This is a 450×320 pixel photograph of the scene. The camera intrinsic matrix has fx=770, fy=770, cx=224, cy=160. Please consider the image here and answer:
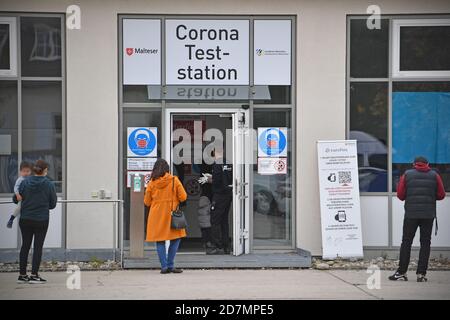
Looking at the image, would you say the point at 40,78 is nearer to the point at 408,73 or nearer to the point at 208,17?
the point at 208,17

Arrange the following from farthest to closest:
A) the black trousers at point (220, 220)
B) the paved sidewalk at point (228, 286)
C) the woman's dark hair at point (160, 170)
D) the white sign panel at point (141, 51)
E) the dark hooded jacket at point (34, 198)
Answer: the white sign panel at point (141, 51) < the black trousers at point (220, 220) < the woman's dark hair at point (160, 170) < the dark hooded jacket at point (34, 198) < the paved sidewalk at point (228, 286)

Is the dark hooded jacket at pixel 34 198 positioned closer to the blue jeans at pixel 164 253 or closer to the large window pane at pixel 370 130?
the blue jeans at pixel 164 253

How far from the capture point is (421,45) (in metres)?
13.4

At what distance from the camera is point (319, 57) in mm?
13219

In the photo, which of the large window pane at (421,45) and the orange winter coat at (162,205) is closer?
the orange winter coat at (162,205)

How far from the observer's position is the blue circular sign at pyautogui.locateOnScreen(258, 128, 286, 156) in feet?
43.8

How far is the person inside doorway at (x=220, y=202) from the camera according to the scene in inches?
506

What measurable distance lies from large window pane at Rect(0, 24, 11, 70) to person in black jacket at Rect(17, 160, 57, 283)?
2849 millimetres

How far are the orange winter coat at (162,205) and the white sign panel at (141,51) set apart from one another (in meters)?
2.19

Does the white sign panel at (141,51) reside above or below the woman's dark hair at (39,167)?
above

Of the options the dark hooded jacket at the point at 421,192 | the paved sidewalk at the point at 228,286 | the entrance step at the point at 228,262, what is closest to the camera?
the paved sidewalk at the point at 228,286

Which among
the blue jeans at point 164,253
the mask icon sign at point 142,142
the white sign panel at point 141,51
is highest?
the white sign panel at point 141,51

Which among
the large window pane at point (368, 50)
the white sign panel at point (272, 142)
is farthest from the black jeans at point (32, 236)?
the large window pane at point (368, 50)
